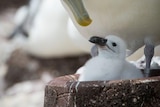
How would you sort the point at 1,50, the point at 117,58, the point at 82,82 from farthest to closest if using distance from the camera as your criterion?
the point at 1,50, the point at 117,58, the point at 82,82

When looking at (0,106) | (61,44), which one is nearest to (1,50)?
(61,44)

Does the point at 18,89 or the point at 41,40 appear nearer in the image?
the point at 18,89

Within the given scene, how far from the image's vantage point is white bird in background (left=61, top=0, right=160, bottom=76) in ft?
3.78

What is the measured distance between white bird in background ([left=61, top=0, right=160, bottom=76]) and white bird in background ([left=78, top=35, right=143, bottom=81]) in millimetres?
70

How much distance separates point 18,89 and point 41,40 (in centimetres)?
42

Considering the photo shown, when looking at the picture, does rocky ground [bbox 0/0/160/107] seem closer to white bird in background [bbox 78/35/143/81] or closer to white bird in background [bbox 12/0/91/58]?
white bird in background [bbox 12/0/91/58]

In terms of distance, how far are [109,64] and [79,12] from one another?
11 cm

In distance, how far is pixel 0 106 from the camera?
2.98m

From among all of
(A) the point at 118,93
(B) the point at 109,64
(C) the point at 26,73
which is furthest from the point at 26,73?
(A) the point at 118,93

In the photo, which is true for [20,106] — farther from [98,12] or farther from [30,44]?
[98,12]

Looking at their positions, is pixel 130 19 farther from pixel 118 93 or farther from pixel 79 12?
pixel 118 93

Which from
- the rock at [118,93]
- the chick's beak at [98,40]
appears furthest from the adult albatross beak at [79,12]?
the rock at [118,93]

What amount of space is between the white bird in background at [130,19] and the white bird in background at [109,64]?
70 millimetres

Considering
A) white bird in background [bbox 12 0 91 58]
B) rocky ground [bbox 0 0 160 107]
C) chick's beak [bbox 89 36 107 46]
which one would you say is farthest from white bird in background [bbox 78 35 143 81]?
white bird in background [bbox 12 0 91 58]
